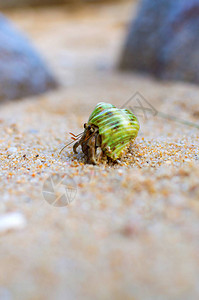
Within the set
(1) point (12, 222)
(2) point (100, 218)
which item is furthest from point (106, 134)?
(1) point (12, 222)

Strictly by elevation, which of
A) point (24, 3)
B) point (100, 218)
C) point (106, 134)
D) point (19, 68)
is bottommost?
point (100, 218)

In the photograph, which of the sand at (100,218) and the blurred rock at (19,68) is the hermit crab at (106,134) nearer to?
the sand at (100,218)

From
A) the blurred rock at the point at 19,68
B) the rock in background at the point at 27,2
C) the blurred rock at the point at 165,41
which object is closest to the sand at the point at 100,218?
the blurred rock at the point at 19,68

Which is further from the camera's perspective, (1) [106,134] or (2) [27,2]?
(2) [27,2]

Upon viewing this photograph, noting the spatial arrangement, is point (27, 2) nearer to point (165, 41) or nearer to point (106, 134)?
point (165, 41)

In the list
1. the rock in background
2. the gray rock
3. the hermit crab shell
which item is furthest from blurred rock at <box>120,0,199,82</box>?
the gray rock

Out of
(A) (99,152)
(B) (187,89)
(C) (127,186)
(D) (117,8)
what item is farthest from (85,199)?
(D) (117,8)
